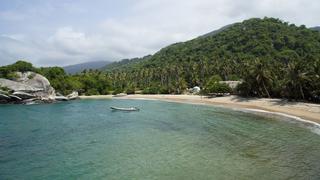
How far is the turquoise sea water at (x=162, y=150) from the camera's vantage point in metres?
27.9

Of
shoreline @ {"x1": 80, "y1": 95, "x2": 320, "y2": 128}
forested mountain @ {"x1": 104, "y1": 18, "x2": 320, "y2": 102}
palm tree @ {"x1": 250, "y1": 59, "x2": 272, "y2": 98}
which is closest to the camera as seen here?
shoreline @ {"x1": 80, "y1": 95, "x2": 320, "y2": 128}

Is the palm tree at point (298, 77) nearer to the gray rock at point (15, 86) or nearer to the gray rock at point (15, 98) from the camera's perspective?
the gray rock at point (15, 86)

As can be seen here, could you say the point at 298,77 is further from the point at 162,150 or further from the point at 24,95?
the point at 24,95

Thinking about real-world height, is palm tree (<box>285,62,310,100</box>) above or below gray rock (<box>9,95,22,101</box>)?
above

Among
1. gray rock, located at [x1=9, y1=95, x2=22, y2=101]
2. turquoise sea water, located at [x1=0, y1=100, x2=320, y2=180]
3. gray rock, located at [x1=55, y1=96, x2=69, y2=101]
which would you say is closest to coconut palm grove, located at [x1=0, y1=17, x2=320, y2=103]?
gray rock, located at [x1=55, y1=96, x2=69, y2=101]

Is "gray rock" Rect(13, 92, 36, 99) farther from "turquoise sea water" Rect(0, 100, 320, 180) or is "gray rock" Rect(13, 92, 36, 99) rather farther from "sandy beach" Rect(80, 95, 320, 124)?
"turquoise sea water" Rect(0, 100, 320, 180)

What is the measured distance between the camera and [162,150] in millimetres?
36250

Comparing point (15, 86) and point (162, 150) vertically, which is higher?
point (15, 86)

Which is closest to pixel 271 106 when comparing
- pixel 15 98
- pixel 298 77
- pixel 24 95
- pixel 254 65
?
pixel 298 77

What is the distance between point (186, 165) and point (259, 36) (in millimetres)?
159342

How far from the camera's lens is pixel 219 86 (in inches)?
3932

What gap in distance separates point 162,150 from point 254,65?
56157mm

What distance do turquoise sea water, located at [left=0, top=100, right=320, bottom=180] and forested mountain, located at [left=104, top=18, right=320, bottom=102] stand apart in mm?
20885

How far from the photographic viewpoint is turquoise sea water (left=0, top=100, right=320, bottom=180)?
91.7 ft
